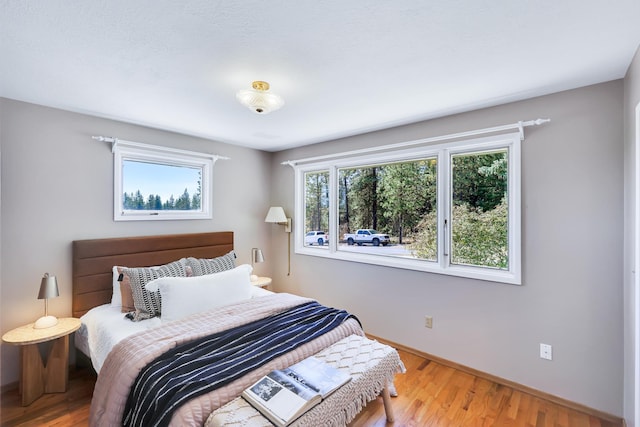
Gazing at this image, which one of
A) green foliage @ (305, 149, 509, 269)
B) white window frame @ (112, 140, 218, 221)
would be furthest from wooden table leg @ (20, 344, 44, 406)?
green foliage @ (305, 149, 509, 269)

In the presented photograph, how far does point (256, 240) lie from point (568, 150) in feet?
11.3

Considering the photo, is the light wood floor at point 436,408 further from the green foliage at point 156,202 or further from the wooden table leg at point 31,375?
the green foliage at point 156,202

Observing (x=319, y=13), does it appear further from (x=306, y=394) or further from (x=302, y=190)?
(x=302, y=190)

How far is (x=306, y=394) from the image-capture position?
1439 mm

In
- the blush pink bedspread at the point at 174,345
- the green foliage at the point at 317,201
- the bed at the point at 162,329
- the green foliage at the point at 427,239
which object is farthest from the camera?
the green foliage at the point at 317,201

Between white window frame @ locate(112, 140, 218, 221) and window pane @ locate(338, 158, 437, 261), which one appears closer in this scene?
white window frame @ locate(112, 140, 218, 221)

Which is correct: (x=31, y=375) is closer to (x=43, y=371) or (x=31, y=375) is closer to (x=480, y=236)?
(x=43, y=371)

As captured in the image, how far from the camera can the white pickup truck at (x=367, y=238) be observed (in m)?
3.33

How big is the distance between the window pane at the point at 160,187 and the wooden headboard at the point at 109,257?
371 mm

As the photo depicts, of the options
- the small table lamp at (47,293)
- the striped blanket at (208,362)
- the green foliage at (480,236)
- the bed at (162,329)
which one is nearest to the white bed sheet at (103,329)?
the bed at (162,329)

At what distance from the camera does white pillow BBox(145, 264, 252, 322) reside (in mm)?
2252

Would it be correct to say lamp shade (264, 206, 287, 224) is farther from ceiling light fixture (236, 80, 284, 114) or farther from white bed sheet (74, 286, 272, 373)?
ceiling light fixture (236, 80, 284, 114)

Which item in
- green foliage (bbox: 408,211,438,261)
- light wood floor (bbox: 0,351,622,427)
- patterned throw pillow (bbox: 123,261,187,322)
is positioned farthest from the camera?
green foliage (bbox: 408,211,438,261)

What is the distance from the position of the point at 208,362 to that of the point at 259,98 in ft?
5.33
